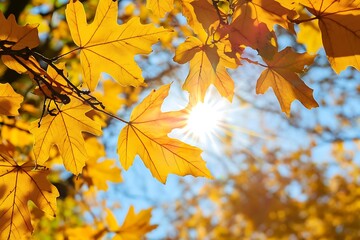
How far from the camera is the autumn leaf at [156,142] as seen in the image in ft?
3.56

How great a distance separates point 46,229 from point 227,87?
7.60 feet

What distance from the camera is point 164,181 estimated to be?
3.59 feet

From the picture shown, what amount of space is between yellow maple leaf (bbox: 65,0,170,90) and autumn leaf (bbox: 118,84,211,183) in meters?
0.10

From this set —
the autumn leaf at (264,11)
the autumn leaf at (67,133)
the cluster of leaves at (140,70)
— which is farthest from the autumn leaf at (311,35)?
the autumn leaf at (67,133)

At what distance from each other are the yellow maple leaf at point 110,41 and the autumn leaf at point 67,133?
0.10 metres

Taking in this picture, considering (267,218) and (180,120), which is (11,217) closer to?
(180,120)

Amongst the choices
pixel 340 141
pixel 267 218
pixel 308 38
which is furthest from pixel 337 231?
pixel 308 38

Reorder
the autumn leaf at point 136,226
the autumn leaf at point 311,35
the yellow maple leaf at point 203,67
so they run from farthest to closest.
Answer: the autumn leaf at point 311,35 < the autumn leaf at point 136,226 < the yellow maple leaf at point 203,67

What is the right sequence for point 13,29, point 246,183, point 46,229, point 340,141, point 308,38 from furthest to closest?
point 246,183
point 340,141
point 46,229
point 308,38
point 13,29

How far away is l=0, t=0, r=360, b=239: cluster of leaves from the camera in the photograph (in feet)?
3.05

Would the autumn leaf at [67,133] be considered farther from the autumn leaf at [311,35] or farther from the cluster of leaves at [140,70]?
the autumn leaf at [311,35]

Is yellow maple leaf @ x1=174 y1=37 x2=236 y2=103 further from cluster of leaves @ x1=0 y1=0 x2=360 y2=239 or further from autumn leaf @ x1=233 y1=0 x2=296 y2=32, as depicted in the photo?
autumn leaf @ x1=233 y1=0 x2=296 y2=32

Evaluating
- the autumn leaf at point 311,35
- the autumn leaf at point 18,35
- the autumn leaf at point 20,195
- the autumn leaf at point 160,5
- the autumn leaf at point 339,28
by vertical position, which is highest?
the autumn leaf at point 311,35

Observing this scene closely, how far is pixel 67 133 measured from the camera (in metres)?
1.08
